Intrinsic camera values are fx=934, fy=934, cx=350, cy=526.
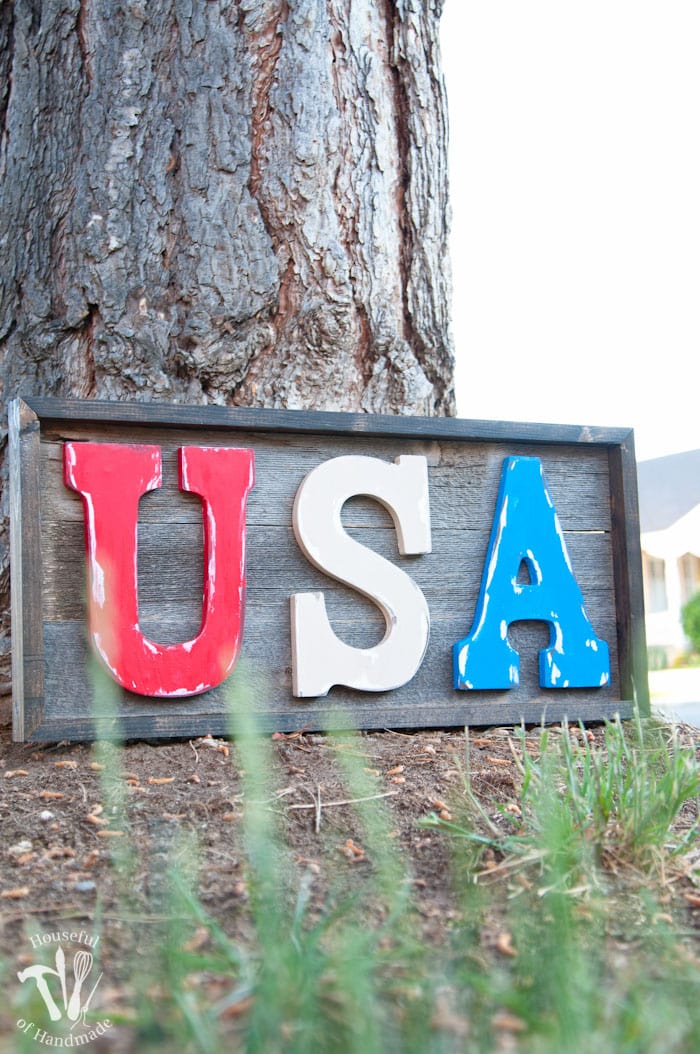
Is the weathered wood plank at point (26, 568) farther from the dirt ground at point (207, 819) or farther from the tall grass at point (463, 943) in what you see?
the tall grass at point (463, 943)

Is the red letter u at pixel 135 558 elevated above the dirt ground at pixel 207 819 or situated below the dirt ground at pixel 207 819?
above

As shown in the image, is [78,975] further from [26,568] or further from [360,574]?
[360,574]

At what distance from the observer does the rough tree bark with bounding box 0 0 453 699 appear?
8.14 feet

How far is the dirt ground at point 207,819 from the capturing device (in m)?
1.35

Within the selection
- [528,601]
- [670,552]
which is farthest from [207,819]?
[670,552]

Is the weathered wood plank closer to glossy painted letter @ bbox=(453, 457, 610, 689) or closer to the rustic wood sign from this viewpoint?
the rustic wood sign

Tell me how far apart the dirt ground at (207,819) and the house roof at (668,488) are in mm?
19526

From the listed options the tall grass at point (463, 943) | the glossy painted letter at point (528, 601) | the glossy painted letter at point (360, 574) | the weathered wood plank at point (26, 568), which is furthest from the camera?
the glossy painted letter at point (528, 601)

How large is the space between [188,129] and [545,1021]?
2.32m

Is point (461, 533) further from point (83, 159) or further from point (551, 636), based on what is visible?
point (83, 159)

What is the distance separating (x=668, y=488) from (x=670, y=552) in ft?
9.20

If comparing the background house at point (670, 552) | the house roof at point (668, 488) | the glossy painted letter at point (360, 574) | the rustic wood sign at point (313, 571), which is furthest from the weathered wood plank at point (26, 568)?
the house roof at point (668, 488)

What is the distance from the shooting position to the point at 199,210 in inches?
98.7

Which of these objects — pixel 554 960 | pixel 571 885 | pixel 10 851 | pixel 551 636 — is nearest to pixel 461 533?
pixel 551 636
